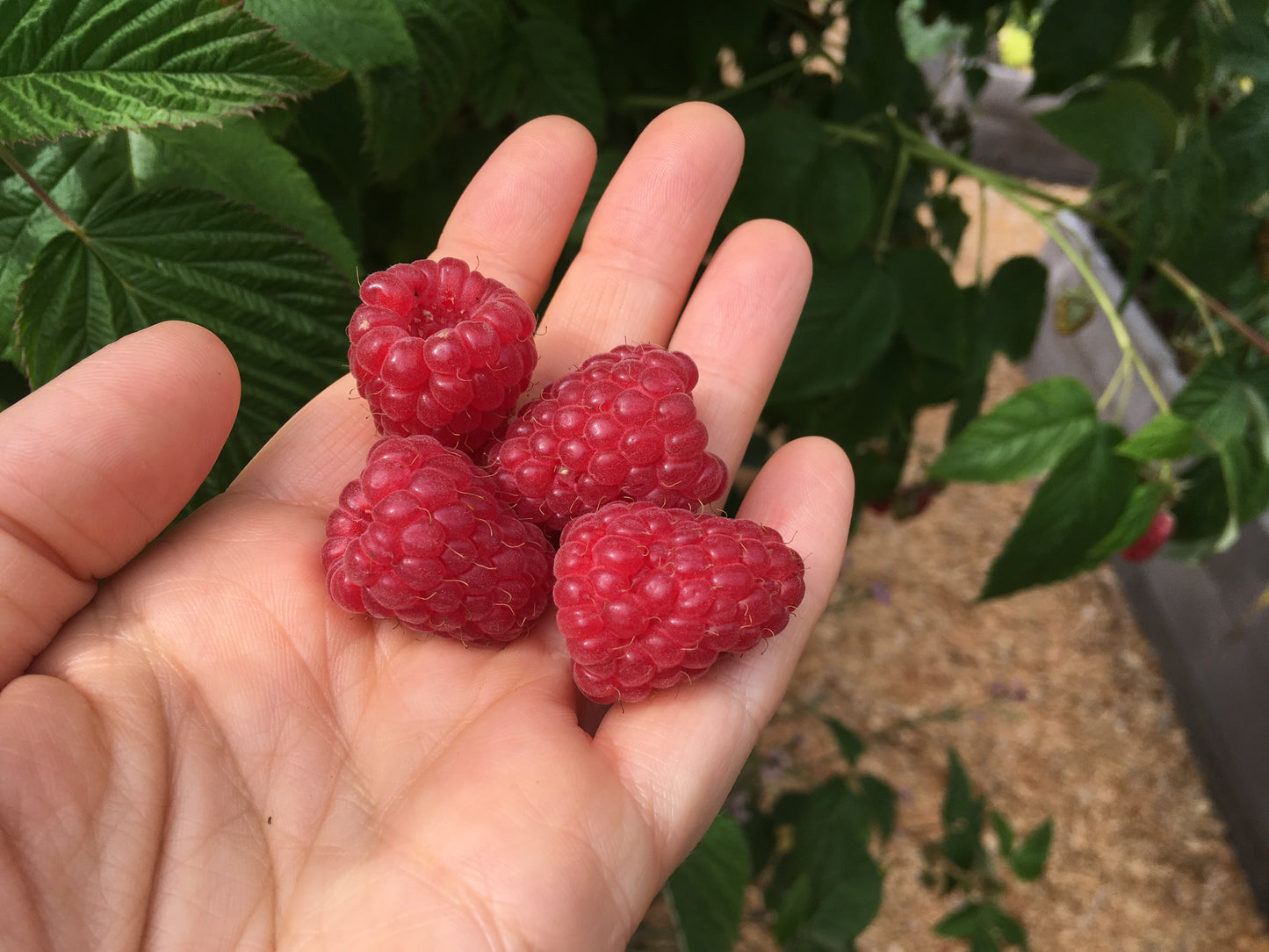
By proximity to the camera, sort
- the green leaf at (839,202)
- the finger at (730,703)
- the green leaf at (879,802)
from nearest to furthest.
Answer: the finger at (730,703) < the green leaf at (839,202) < the green leaf at (879,802)

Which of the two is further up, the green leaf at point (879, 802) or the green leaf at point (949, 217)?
the green leaf at point (949, 217)

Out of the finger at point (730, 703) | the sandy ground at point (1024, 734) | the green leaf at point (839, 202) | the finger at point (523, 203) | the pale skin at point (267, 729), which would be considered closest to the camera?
the pale skin at point (267, 729)

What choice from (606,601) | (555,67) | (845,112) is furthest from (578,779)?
(845,112)

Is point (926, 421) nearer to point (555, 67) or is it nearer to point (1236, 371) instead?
A: point (1236, 371)

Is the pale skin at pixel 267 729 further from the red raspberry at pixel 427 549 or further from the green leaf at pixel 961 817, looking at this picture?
the green leaf at pixel 961 817

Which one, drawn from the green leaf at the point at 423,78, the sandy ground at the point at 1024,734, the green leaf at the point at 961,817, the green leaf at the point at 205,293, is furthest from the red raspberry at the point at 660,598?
the sandy ground at the point at 1024,734

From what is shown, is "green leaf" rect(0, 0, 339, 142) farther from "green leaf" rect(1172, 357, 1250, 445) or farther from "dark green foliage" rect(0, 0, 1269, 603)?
"green leaf" rect(1172, 357, 1250, 445)

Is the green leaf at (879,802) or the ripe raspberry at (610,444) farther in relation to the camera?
the green leaf at (879,802)
